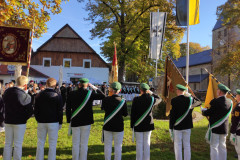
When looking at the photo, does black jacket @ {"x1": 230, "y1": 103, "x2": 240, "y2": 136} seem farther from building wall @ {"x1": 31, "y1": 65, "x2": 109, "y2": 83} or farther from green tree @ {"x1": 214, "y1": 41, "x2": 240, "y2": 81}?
building wall @ {"x1": 31, "y1": 65, "x2": 109, "y2": 83}

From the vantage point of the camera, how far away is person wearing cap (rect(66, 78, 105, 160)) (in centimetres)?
459

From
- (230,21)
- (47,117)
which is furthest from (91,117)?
(230,21)

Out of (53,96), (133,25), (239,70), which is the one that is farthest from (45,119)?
(239,70)

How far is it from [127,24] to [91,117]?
65.2ft

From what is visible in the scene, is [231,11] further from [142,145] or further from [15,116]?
[15,116]

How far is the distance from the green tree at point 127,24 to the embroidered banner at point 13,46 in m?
14.9

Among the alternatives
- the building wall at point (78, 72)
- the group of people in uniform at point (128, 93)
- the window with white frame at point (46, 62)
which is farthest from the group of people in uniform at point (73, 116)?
the window with white frame at point (46, 62)

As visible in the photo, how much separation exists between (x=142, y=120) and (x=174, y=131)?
886 millimetres

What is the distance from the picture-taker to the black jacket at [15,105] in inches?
169

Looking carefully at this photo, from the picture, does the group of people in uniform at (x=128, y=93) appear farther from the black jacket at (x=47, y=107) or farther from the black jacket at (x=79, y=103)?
the black jacket at (x=47, y=107)

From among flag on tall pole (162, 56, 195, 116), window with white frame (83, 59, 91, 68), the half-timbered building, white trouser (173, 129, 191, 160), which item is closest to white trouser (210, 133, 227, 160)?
white trouser (173, 129, 191, 160)

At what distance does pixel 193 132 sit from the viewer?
365 inches

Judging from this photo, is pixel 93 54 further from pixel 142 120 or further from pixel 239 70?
pixel 142 120

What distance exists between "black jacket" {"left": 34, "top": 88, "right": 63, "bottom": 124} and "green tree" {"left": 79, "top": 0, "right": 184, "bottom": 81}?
706 inches
